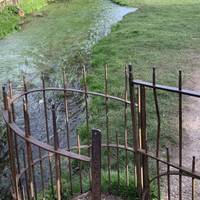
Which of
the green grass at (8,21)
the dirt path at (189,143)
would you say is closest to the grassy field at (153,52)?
the dirt path at (189,143)

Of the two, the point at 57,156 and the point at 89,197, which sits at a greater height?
the point at 57,156

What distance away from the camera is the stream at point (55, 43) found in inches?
468

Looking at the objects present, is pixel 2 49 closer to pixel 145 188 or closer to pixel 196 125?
pixel 196 125

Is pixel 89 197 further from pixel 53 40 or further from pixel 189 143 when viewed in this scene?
pixel 53 40

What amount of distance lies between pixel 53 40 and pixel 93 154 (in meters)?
13.0

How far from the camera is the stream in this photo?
11.9m

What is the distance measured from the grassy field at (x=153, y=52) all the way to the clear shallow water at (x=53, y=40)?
0.81 m

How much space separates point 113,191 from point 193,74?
549 cm

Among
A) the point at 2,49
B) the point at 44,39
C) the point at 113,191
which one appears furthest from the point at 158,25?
the point at 113,191

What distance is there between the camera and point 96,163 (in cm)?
291

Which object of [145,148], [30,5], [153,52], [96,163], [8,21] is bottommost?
[153,52]

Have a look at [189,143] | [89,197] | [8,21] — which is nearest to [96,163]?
[89,197]

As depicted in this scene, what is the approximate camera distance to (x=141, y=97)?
14.2 ft

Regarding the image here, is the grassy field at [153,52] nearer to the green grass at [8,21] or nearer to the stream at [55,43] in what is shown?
the stream at [55,43]
